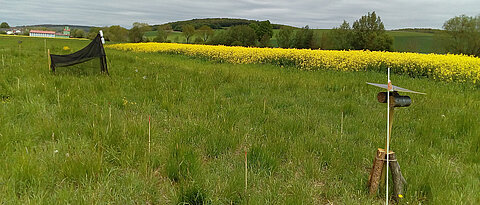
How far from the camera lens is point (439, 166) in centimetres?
270

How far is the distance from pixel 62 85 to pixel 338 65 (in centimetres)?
1014

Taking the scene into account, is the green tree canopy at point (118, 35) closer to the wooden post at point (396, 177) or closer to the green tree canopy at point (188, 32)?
the green tree canopy at point (188, 32)

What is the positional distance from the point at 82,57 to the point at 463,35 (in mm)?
56504

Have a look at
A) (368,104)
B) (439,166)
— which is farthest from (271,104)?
(439,166)

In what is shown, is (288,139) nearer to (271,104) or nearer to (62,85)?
(271,104)

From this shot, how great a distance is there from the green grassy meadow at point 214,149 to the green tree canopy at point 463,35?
5018 centimetres

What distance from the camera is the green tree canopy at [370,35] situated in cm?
5403

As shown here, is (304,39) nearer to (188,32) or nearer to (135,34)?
(188,32)

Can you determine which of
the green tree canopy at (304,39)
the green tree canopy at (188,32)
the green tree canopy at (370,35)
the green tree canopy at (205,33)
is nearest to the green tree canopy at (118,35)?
the green tree canopy at (188,32)

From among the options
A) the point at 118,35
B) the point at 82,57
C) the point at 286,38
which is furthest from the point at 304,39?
the point at 82,57

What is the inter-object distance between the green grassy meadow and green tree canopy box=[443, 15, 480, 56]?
165 feet

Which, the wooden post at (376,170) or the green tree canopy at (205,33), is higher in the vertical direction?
the green tree canopy at (205,33)

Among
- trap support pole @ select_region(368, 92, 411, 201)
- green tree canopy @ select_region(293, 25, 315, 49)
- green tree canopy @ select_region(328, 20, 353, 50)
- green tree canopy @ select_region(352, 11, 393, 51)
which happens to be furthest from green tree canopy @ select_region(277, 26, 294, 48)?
trap support pole @ select_region(368, 92, 411, 201)

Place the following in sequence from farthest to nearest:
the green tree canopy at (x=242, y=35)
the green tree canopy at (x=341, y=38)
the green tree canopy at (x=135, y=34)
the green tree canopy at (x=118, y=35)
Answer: the green tree canopy at (x=118, y=35), the green tree canopy at (x=135, y=34), the green tree canopy at (x=242, y=35), the green tree canopy at (x=341, y=38)
